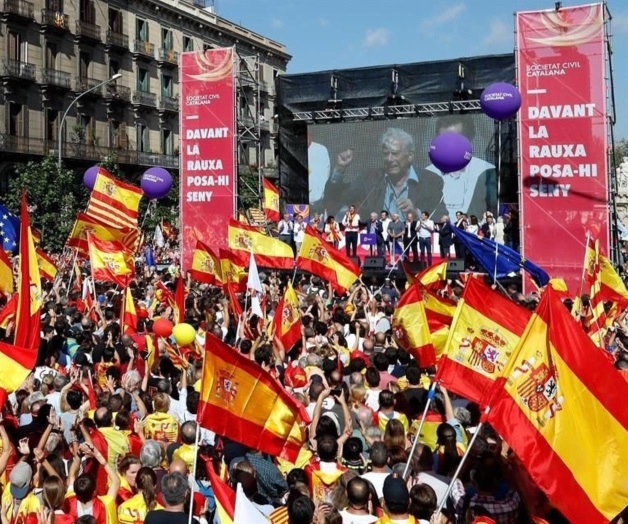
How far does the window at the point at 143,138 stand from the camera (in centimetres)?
4684

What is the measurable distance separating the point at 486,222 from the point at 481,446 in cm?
1554

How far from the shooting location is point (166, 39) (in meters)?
48.2

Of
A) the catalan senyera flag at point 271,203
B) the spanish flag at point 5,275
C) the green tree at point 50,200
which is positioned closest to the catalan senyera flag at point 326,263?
the spanish flag at point 5,275

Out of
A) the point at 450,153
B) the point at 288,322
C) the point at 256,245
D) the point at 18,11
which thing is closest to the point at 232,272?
the point at 256,245

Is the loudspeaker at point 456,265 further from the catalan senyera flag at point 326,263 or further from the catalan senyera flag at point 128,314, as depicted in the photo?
the catalan senyera flag at point 128,314

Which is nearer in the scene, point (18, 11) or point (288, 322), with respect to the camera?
point (288, 322)

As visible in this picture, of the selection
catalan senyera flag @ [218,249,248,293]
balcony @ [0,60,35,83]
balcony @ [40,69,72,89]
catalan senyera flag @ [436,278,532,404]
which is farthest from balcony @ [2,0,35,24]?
catalan senyera flag @ [436,278,532,404]

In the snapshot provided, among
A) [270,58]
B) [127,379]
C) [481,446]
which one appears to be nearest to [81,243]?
[127,379]

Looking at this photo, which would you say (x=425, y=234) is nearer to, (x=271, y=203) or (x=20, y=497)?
(x=271, y=203)

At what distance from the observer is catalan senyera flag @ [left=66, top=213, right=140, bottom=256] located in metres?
14.9

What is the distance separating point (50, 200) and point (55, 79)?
1339 cm

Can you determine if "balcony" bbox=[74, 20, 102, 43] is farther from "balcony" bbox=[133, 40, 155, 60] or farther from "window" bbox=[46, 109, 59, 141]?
"window" bbox=[46, 109, 59, 141]

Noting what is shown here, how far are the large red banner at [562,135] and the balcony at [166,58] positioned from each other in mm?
31822

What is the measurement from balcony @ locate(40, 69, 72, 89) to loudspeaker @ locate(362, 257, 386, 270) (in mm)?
25123
